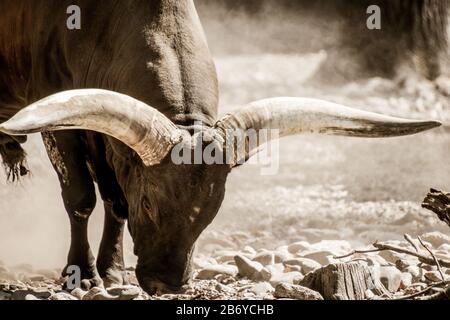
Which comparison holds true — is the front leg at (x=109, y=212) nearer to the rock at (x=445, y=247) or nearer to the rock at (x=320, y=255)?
the rock at (x=320, y=255)

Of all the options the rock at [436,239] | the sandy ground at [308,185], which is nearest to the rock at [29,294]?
the sandy ground at [308,185]

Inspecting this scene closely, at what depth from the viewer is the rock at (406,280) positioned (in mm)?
6621

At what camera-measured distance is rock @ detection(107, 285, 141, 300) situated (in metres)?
5.94

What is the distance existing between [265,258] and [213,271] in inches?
27.3

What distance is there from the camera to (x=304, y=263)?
741cm

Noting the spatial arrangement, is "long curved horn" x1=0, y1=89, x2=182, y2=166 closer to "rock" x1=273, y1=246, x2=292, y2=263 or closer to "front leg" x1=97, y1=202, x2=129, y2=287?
"front leg" x1=97, y1=202, x2=129, y2=287

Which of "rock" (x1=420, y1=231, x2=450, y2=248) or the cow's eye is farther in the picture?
"rock" (x1=420, y1=231, x2=450, y2=248)

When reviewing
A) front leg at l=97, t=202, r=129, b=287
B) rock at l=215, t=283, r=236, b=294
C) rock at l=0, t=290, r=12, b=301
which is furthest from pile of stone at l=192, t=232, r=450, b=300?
rock at l=0, t=290, r=12, b=301

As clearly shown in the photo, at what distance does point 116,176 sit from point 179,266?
3.62 feet

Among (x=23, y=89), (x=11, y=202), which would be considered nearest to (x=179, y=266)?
(x=23, y=89)

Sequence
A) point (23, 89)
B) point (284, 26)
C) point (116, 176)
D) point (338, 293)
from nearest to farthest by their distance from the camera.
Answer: point (338, 293)
point (116, 176)
point (23, 89)
point (284, 26)

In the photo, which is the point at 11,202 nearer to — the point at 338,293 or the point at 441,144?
the point at 441,144

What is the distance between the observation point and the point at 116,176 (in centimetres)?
645

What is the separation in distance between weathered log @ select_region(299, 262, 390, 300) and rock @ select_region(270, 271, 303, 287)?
0.51 m
